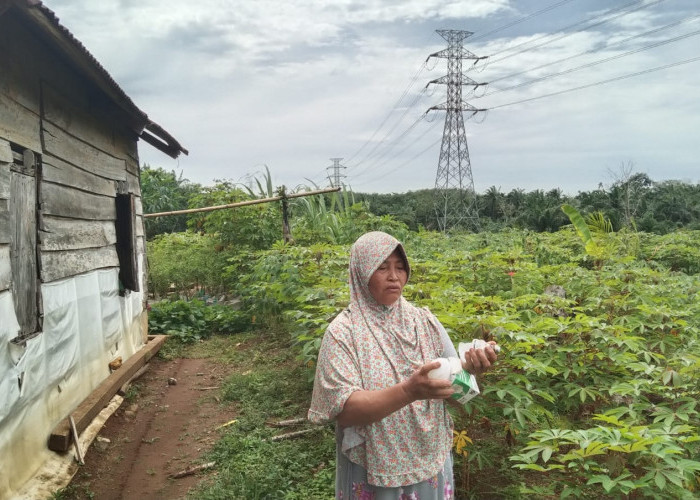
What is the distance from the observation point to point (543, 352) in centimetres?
328

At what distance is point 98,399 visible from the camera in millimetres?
5258

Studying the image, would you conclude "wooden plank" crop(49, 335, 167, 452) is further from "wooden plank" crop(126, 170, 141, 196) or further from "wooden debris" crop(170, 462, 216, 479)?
"wooden plank" crop(126, 170, 141, 196)

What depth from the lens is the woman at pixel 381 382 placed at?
1.98 m

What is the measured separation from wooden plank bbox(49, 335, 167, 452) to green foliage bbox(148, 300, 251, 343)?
1.76 metres

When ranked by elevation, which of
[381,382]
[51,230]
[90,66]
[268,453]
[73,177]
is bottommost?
[268,453]

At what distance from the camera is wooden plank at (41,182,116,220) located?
4.65 meters

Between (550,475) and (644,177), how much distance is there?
2852 cm

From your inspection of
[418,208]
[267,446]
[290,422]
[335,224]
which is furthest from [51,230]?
[418,208]

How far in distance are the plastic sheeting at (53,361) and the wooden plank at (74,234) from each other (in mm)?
302

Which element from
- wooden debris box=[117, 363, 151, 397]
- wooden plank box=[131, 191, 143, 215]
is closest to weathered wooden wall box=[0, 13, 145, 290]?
wooden plank box=[131, 191, 143, 215]

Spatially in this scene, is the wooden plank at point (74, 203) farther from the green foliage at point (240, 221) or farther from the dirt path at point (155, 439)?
the green foliage at point (240, 221)

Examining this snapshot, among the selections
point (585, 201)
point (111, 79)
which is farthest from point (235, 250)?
point (585, 201)

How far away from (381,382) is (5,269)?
293cm

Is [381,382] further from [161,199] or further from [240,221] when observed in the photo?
[161,199]
